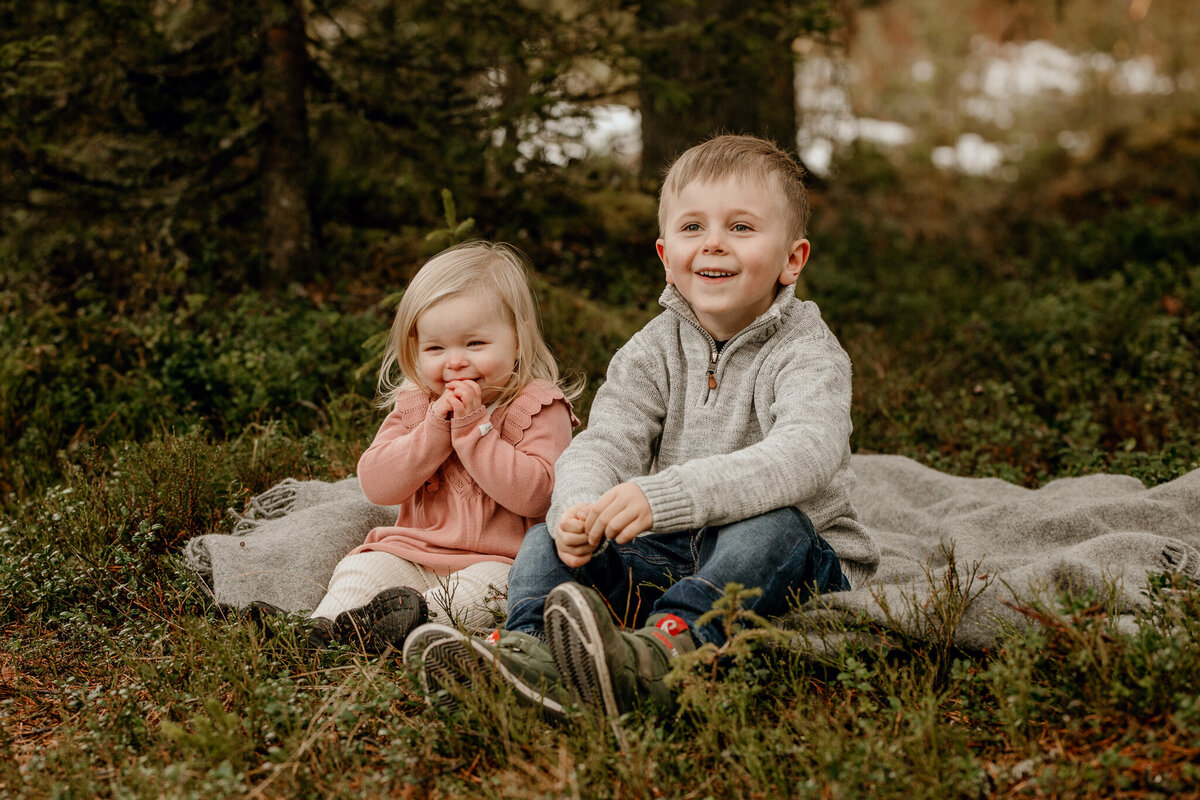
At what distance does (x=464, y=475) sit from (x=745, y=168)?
4.17ft

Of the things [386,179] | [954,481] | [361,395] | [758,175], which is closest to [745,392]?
[758,175]

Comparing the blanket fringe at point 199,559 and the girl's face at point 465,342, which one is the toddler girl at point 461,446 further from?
the blanket fringe at point 199,559

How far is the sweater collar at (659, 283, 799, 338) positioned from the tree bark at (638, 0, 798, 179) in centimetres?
172

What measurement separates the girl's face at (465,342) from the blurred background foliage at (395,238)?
88 cm

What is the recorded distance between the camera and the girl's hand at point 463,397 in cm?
280

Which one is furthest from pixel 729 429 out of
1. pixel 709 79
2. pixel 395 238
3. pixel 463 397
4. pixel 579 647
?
pixel 395 238

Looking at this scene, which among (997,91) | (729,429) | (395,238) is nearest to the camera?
(729,429)

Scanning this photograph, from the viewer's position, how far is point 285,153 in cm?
565

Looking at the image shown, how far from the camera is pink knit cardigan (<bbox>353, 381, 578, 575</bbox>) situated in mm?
2832

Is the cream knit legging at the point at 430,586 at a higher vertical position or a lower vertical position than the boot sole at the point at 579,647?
lower

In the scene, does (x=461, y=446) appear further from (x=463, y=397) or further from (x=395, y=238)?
(x=395, y=238)

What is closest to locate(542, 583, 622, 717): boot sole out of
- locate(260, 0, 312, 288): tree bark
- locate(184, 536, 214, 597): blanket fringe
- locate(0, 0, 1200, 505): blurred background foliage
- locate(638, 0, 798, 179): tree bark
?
locate(184, 536, 214, 597): blanket fringe

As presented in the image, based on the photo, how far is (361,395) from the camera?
4.70m

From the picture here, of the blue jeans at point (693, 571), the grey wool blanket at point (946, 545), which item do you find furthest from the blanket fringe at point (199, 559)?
the blue jeans at point (693, 571)
